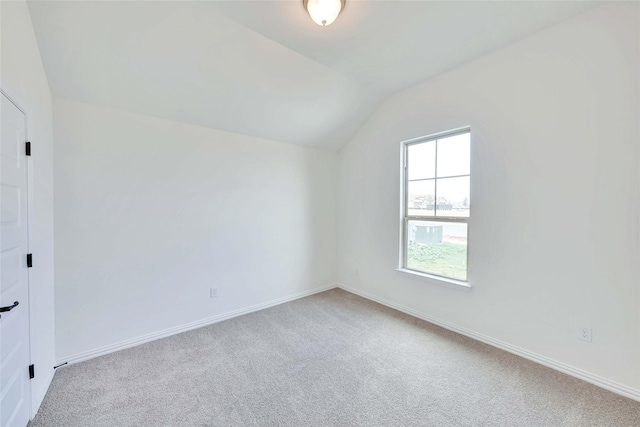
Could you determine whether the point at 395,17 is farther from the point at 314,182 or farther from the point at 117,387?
the point at 117,387

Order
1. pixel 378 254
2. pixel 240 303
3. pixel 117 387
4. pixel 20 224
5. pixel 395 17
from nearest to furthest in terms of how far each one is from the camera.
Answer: pixel 20 224, pixel 117 387, pixel 395 17, pixel 240 303, pixel 378 254

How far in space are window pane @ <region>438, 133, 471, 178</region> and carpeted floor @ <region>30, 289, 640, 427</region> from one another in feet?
5.87

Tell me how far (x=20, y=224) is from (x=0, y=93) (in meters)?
0.75

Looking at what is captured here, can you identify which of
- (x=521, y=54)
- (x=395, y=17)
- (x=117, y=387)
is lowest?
(x=117, y=387)

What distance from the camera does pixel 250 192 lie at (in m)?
3.33

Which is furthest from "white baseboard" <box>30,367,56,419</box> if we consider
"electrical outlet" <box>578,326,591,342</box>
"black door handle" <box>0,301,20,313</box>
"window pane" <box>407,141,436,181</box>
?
"electrical outlet" <box>578,326,591,342</box>

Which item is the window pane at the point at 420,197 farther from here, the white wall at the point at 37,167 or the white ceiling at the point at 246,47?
the white wall at the point at 37,167

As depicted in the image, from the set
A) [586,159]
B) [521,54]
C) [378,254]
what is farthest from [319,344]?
[521,54]

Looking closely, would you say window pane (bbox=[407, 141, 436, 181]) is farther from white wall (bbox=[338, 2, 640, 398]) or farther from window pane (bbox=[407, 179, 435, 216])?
white wall (bbox=[338, 2, 640, 398])

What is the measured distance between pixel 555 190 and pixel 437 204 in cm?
106

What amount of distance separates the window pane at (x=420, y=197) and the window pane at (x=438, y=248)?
145 millimetres

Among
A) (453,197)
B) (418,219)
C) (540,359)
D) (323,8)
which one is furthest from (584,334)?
(323,8)

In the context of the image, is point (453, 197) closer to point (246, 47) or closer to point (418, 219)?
point (418, 219)

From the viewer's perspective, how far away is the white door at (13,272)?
133 cm
